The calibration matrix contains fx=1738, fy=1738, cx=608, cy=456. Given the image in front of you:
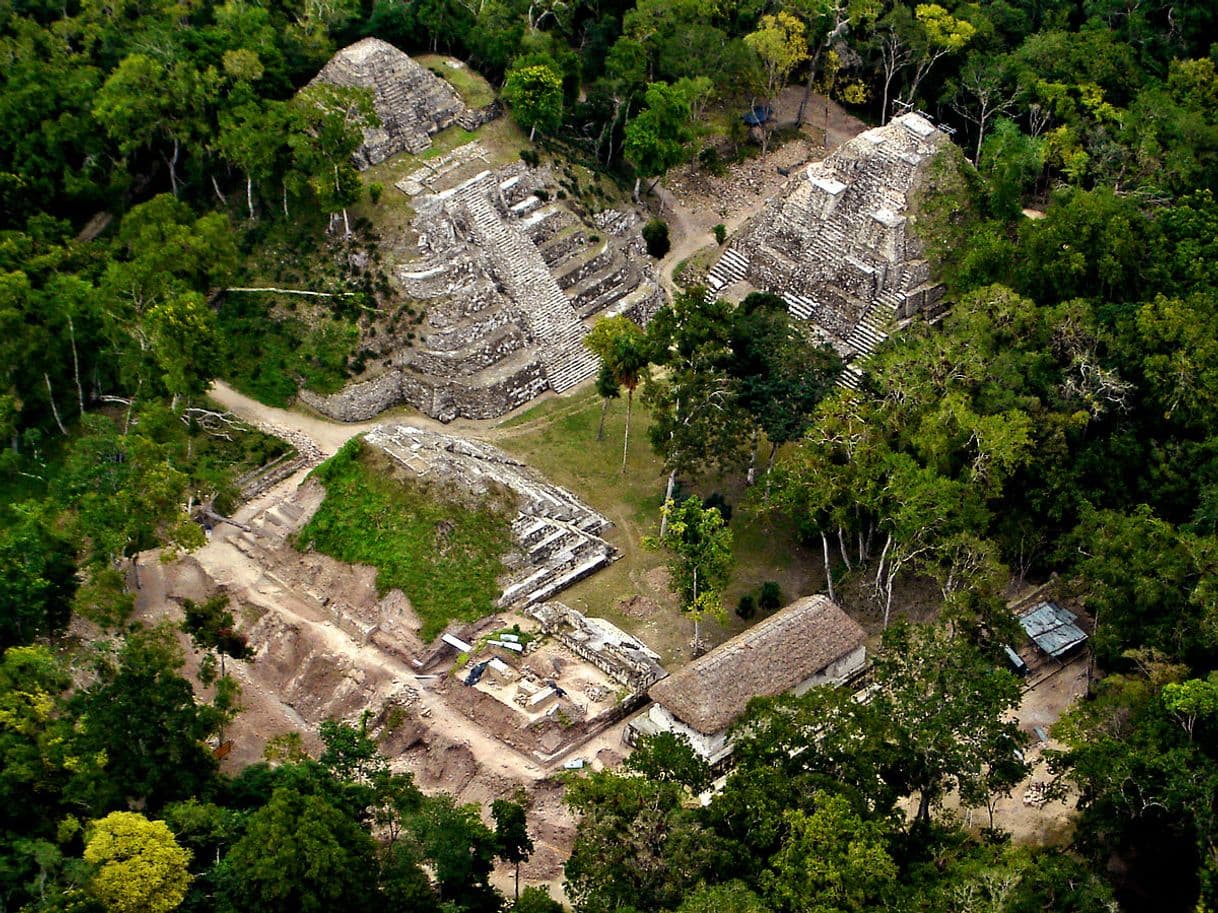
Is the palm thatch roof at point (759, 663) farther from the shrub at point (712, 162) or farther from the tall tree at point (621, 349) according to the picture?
the shrub at point (712, 162)

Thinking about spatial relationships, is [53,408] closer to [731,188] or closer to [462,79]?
[462,79]

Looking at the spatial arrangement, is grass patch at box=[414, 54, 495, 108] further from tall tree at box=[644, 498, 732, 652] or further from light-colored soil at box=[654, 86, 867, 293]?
tall tree at box=[644, 498, 732, 652]

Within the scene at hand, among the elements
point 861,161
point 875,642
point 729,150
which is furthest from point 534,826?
point 729,150

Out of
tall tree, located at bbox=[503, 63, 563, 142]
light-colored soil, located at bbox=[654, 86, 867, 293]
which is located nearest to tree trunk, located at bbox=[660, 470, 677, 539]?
light-colored soil, located at bbox=[654, 86, 867, 293]

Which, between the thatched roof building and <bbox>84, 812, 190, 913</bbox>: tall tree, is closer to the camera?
<bbox>84, 812, 190, 913</bbox>: tall tree

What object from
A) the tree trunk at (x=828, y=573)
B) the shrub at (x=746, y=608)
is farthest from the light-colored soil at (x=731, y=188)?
the shrub at (x=746, y=608)

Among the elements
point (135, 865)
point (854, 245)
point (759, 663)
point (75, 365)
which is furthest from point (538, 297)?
point (135, 865)

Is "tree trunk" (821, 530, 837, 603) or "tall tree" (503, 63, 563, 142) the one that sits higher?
"tall tree" (503, 63, 563, 142)

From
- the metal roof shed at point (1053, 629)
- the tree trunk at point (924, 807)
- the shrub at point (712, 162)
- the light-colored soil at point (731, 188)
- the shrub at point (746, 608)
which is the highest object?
the shrub at point (712, 162)
